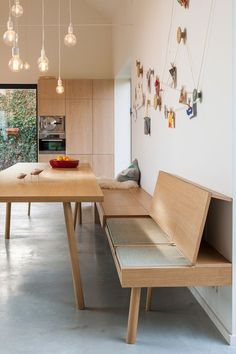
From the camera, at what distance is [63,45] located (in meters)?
10.1

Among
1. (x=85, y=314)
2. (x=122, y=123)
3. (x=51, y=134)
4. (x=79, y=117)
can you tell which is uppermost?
(x=79, y=117)

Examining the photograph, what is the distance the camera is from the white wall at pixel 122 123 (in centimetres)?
994

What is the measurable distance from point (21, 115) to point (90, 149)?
1.58 m

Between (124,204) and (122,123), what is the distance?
213 inches

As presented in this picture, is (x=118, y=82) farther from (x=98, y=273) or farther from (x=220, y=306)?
(x=220, y=306)

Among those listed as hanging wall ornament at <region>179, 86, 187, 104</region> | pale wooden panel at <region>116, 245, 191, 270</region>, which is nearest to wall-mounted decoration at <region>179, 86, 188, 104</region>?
hanging wall ornament at <region>179, 86, 187, 104</region>

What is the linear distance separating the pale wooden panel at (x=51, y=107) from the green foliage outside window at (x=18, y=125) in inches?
21.6

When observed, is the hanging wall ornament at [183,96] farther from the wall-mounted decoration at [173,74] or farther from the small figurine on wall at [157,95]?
the small figurine on wall at [157,95]

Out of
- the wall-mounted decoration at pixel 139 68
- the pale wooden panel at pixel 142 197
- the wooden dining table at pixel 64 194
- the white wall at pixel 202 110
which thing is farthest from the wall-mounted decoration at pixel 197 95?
the wall-mounted decoration at pixel 139 68

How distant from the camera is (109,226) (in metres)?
3.70

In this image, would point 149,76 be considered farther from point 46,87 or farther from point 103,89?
point 46,87

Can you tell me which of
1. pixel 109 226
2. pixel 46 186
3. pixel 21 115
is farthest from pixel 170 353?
pixel 21 115

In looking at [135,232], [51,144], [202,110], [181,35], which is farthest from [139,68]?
[51,144]

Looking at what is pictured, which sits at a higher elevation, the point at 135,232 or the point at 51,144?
the point at 51,144
